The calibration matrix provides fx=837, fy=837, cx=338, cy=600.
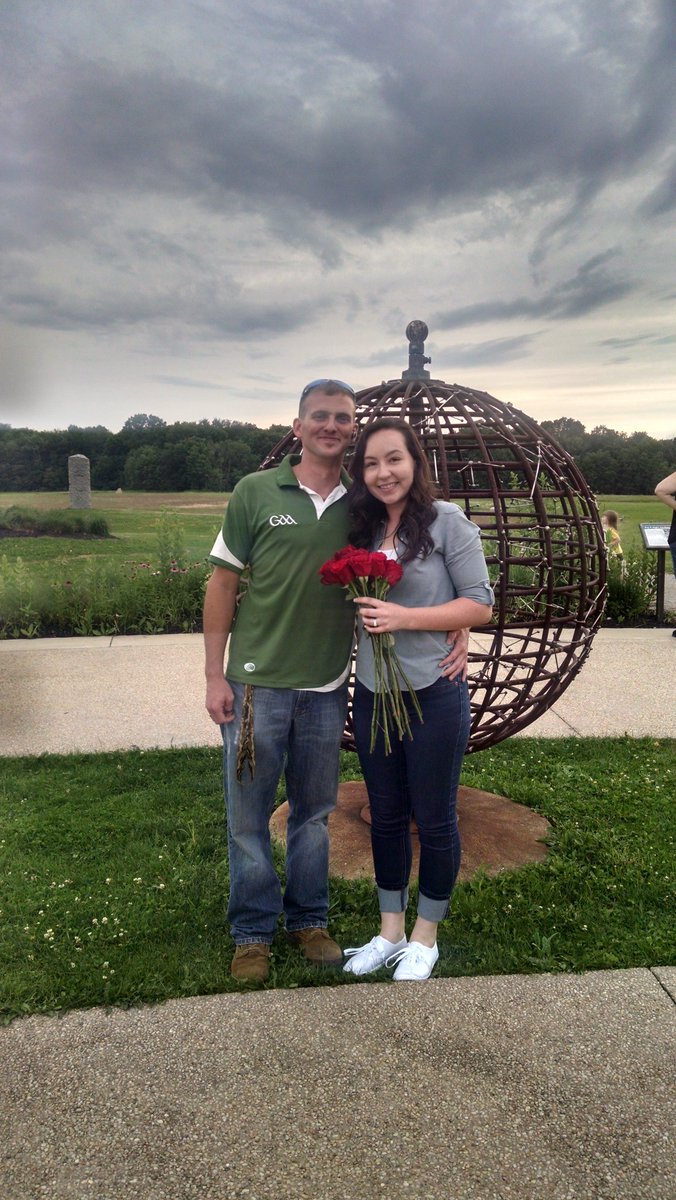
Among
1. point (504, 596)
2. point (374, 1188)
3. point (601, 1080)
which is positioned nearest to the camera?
point (374, 1188)

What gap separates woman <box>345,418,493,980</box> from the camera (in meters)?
2.73

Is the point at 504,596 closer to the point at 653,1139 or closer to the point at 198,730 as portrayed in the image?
the point at 653,1139

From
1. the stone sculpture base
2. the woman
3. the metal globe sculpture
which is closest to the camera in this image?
the woman

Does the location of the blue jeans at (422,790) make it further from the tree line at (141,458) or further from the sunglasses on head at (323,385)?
the tree line at (141,458)

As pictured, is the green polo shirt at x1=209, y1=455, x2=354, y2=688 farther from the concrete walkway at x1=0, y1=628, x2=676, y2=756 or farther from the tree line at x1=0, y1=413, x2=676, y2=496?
the tree line at x1=0, y1=413, x2=676, y2=496

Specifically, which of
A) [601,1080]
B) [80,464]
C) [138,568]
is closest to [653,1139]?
[601,1080]

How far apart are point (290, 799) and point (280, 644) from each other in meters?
0.67

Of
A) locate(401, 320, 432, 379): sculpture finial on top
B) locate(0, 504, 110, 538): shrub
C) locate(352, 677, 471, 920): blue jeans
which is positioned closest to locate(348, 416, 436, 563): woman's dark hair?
locate(352, 677, 471, 920): blue jeans

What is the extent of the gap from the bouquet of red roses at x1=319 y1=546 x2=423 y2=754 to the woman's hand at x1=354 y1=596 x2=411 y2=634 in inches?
1.4

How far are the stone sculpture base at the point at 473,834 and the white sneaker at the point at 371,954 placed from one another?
0.62 m

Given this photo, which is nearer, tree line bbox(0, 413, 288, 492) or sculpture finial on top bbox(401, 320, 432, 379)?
sculpture finial on top bbox(401, 320, 432, 379)

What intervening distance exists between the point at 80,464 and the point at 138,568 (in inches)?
215

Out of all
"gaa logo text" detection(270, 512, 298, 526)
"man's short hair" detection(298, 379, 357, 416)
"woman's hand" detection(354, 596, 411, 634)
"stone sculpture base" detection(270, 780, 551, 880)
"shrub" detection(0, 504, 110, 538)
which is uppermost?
"man's short hair" detection(298, 379, 357, 416)

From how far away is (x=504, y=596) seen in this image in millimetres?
3434
